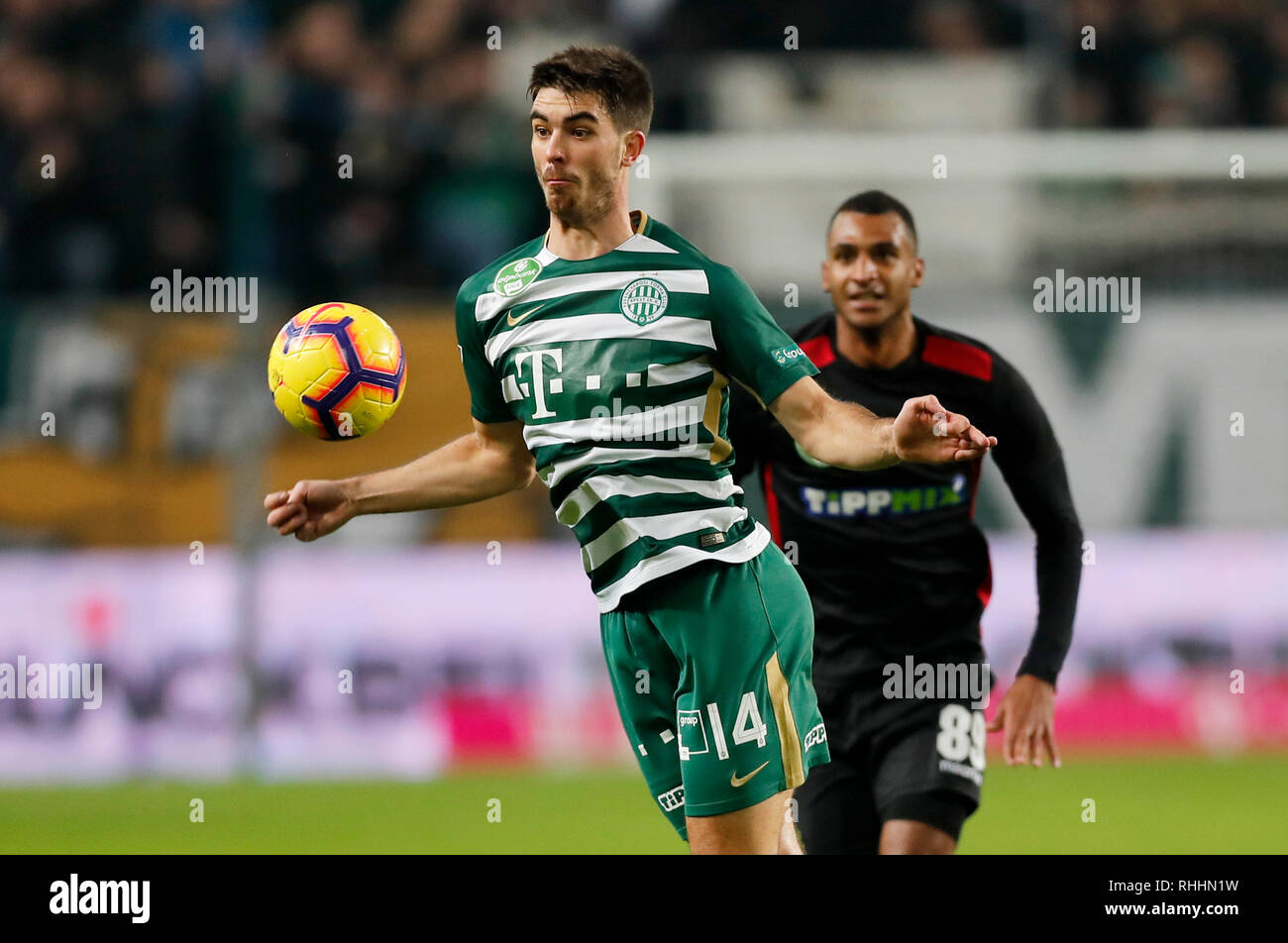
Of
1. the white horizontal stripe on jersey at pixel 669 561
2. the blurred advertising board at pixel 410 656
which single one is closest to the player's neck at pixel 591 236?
the white horizontal stripe on jersey at pixel 669 561

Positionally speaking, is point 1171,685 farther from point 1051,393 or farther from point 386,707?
point 386,707

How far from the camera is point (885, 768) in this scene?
5875 millimetres

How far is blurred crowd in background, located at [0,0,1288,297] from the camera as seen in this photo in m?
11.5

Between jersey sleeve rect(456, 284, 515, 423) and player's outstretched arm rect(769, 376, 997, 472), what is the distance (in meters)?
0.82

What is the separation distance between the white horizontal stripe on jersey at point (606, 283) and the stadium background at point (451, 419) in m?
4.27

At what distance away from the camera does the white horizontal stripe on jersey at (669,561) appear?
16.0 ft

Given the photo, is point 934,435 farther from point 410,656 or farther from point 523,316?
point 410,656

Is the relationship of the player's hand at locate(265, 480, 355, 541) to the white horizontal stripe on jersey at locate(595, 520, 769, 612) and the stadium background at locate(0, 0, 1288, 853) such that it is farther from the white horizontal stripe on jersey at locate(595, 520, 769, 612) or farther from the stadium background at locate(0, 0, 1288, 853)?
the stadium background at locate(0, 0, 1288, 853)

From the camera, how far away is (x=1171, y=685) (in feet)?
35.8

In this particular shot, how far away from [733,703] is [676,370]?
89cm

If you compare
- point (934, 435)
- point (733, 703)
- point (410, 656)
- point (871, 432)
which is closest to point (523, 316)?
point (871, 432)

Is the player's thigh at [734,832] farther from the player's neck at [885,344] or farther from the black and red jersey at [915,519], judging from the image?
the player's neck at [885,344]

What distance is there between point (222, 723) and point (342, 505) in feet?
18.7
